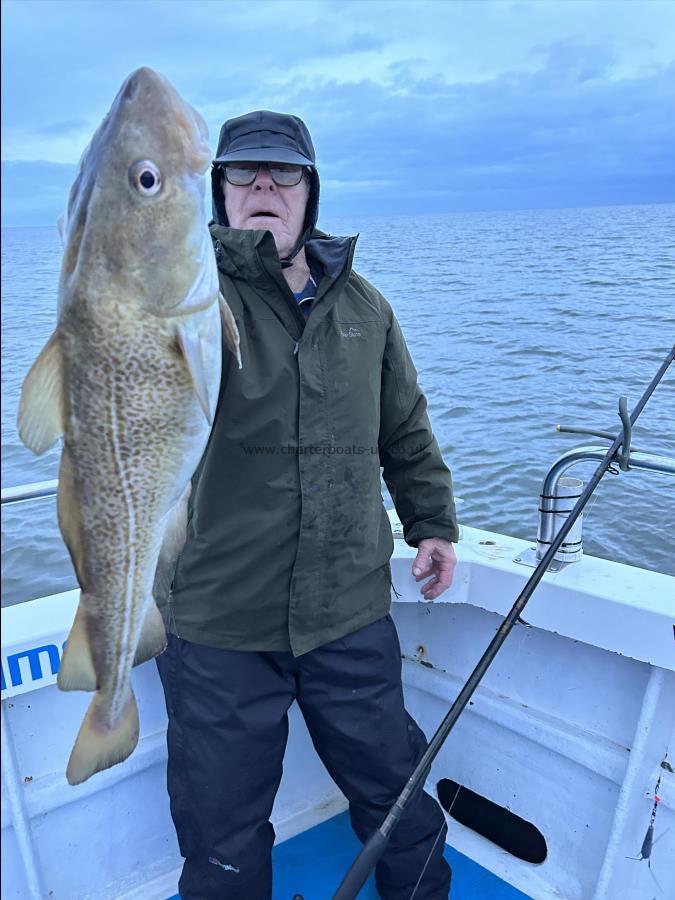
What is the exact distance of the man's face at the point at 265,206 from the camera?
2.39 m

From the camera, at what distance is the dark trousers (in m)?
2.32

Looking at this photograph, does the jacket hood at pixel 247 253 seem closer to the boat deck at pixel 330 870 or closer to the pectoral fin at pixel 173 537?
the pectoral fin at pixel 173 537

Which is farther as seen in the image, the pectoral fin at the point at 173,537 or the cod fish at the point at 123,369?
the pectoral fin at the point at 173,537

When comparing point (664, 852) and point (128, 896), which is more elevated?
point (664, 852)

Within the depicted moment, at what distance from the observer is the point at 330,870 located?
10.2 ft

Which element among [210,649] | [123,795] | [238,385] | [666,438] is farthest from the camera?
[666,438]

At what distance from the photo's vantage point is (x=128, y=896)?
2.93 metres

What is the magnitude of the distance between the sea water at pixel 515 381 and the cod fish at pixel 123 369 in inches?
4.8

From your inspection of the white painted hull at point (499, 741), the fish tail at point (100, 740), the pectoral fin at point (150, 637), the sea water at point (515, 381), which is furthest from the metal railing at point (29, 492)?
the fish tail at point (100, 740)

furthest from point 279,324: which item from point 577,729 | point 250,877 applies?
point 577,729

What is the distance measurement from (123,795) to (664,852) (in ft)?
6.41

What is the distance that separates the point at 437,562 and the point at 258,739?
3.02 feet

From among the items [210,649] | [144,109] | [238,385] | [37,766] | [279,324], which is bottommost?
[37,766]

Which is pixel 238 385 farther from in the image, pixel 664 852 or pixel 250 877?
pixel 664 852
